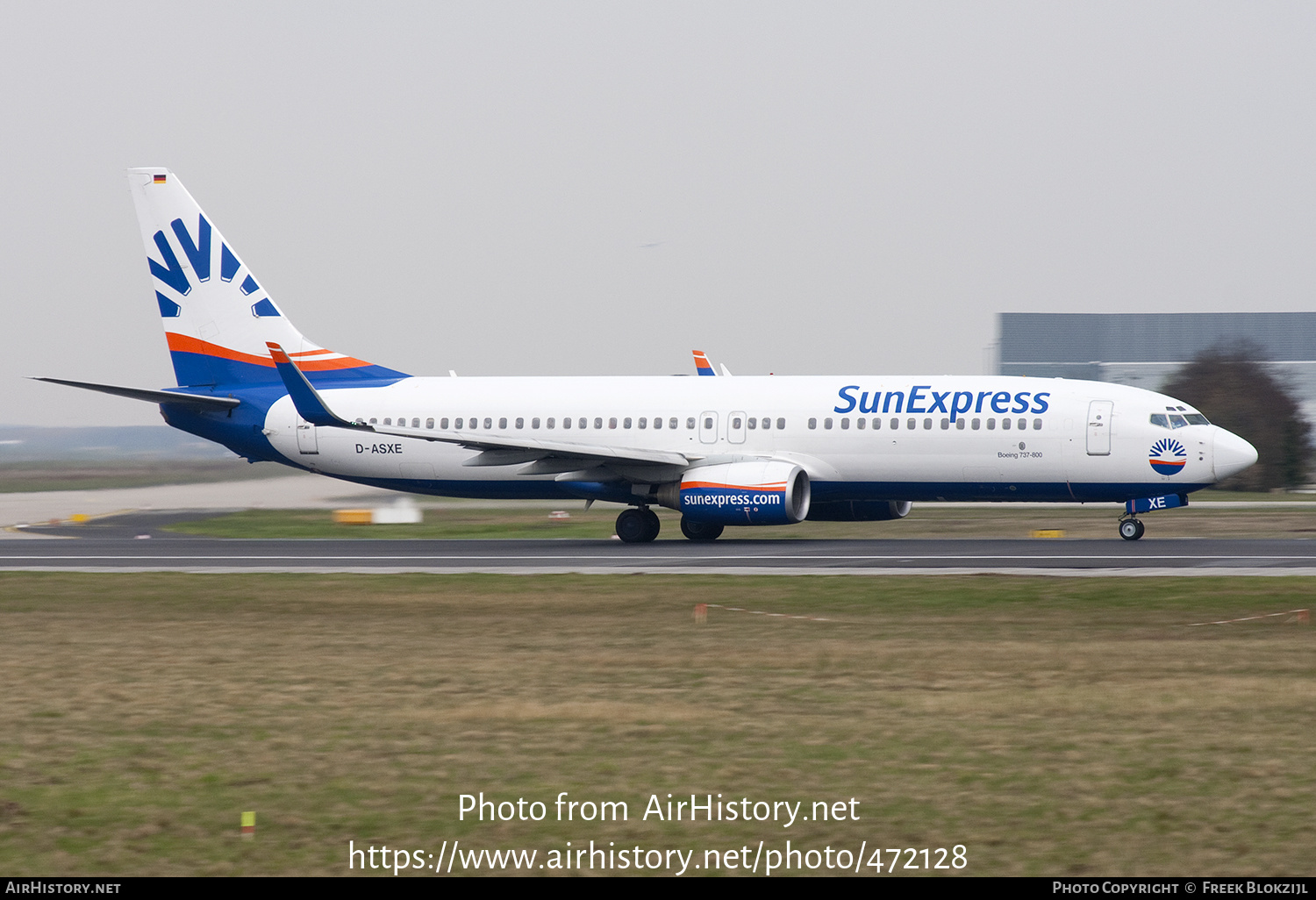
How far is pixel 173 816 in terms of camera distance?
872 centimetres

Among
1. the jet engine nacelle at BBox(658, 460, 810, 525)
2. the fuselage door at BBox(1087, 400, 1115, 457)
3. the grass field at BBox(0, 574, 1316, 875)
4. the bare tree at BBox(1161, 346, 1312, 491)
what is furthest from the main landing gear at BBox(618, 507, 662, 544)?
the bare tree at BBox(1161, 346, 1312, 491)

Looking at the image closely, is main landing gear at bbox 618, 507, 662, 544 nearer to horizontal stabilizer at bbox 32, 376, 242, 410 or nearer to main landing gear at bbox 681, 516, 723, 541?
main landing gear at bbox 681, 516, 723, 541

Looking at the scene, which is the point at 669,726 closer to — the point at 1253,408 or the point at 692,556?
the point at 692,556

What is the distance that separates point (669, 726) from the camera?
11383mm

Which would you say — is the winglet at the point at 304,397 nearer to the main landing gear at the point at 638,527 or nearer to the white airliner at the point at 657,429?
the white airliner at the point at 657,429

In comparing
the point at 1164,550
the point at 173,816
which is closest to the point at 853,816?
the point at 173,816

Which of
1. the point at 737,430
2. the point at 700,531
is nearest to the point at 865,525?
the point at 700,531

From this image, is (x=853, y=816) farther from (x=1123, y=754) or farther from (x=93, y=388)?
(x=93, y=388)

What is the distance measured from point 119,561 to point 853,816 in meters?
22.9

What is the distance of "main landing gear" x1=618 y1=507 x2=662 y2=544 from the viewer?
1308 inches

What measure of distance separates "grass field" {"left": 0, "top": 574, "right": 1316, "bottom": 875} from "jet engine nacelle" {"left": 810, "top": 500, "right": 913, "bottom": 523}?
14.1 metres

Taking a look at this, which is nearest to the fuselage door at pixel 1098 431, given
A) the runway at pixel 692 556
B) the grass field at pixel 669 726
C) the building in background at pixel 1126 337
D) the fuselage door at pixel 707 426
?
the runway at pixel 692 556

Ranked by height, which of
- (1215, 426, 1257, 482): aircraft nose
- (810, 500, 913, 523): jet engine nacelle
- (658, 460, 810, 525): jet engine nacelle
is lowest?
(810, 500, 913, 523): jet engine nacelle

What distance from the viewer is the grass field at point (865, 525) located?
116 feet
